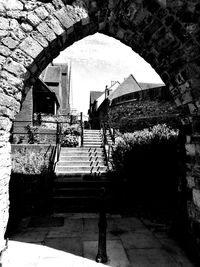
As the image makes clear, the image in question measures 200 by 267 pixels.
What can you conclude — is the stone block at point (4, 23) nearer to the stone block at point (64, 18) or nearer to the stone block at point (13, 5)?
the stone block at point (13, 5)

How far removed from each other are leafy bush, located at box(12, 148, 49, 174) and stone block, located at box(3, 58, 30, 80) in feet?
16.3

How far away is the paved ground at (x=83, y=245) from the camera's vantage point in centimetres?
393

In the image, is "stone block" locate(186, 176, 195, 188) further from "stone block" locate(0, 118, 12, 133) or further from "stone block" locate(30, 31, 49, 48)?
"stone block" locate(30, 31, 49, 48)

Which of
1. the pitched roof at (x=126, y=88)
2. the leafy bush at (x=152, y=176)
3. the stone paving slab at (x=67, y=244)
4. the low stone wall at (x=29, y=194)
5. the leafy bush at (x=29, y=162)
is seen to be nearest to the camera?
the stone paving slab at (x=67, y=244)

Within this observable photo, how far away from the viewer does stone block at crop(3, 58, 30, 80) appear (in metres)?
3.58

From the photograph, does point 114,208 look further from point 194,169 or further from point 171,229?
point 194,169

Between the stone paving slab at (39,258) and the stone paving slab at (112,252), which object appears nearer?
the stone paving slab at (39,258)

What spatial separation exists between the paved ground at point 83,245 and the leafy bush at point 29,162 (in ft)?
7.96

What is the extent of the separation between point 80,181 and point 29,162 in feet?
6.95

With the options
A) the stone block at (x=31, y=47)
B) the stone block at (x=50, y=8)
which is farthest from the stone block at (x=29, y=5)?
the stone block at (x=31, y=47)

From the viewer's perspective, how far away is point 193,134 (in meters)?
4.11

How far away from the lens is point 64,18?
364 cm

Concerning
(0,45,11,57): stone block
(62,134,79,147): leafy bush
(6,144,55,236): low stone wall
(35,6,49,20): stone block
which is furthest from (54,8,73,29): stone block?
(62,134,79,147): leafy bush

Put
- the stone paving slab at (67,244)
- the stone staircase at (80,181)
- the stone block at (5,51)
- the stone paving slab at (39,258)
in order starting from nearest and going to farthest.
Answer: the stone block at (5,51) < the stone paving slab at (39,258) < the stone paving slab at (67,244) < the stone staircase at (80,181)
